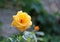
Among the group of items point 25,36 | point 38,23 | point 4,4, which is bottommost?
point 25,36

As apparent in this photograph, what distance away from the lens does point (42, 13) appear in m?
4.86

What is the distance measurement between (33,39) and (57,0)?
374cm

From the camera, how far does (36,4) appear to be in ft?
15.4

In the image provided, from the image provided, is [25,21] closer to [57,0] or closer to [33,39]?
[33,39]

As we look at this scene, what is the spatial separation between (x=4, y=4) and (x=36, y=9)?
645mm

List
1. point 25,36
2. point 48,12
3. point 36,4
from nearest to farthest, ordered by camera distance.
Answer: point 25,36 → point 36,4 → point 48,12

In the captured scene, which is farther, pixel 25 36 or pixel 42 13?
pixel 42 13

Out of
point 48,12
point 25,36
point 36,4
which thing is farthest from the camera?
point 48,12

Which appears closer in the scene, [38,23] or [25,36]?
[25,36]

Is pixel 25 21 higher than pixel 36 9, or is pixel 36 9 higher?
pixel 36 9

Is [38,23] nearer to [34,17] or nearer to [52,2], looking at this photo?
[34,17]

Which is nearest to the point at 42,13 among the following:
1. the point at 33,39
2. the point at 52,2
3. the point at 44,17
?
the point at 44,17

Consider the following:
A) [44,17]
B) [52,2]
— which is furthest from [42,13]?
[52,2]

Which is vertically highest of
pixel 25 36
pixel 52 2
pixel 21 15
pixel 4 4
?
pixel 52 2
